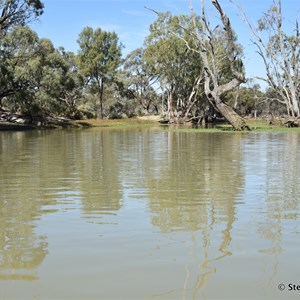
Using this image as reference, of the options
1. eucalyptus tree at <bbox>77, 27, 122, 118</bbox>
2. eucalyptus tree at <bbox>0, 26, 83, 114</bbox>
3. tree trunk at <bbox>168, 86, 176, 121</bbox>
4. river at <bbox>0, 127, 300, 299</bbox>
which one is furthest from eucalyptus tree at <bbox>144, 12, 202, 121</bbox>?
river at <bbox>0, 127, 300, 299</bbox>

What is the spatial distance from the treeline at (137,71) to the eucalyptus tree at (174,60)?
136mm

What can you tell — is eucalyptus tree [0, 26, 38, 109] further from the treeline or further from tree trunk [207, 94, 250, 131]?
tree trunk [207, 94, 250, 131]

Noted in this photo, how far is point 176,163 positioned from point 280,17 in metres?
36.4

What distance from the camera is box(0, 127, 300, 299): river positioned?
143 inches

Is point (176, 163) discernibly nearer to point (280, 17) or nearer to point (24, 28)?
point (280, 17)

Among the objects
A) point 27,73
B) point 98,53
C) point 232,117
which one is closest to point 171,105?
point 98,53

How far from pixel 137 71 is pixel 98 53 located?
17060 millimetres

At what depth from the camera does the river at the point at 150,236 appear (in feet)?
11.9

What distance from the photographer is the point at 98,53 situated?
2830 inches

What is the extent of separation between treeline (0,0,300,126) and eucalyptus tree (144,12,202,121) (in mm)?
136

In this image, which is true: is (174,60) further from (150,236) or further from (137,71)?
(150,236)

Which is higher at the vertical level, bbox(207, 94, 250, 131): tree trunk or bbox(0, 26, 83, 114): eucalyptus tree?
bbox(0, 26, 83, 114): eucalyptus tree

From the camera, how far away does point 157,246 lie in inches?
182

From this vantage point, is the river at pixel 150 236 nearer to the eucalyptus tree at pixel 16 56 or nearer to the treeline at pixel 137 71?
the treeline at pixel 137 71
